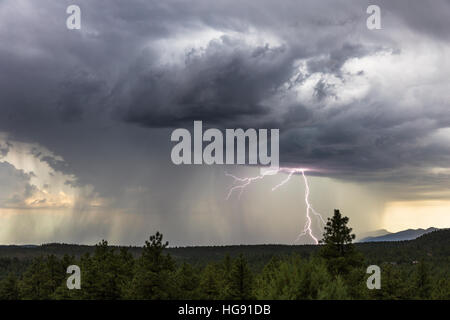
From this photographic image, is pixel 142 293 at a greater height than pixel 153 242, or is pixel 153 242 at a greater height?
pixel 153 242

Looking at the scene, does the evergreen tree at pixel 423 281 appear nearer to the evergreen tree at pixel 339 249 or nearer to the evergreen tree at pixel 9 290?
the evergreen tree at pixel 339 249

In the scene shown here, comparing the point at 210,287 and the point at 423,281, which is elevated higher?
the point at 423,281

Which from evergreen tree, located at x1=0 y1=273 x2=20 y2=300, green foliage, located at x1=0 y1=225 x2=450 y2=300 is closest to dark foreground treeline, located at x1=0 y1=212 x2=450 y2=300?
green foliage, located at x1=0 y1=225 x2=450 y2=300

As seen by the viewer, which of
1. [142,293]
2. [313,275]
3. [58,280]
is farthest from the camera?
[58,280]

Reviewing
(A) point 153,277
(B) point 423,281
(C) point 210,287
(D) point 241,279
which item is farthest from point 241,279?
(B) point 423,281

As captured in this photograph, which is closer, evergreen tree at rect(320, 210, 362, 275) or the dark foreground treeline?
the dark foreground treeline

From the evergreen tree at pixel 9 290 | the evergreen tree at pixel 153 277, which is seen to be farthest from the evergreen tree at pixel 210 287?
the evergreen tree at pixel 9 290

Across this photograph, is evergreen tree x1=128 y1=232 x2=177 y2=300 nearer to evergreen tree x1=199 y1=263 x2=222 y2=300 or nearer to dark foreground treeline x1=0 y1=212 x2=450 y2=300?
dark foreground treeline x1=0 y1=212 x2=450 y2=300

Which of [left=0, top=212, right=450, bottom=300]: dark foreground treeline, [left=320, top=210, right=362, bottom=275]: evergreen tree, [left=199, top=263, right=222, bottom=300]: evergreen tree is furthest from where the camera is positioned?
[left=199, top=263, right=222, bottom=300]: evergreen tree

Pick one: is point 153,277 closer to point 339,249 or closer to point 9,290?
point 339,249

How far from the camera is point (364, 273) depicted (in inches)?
1971
